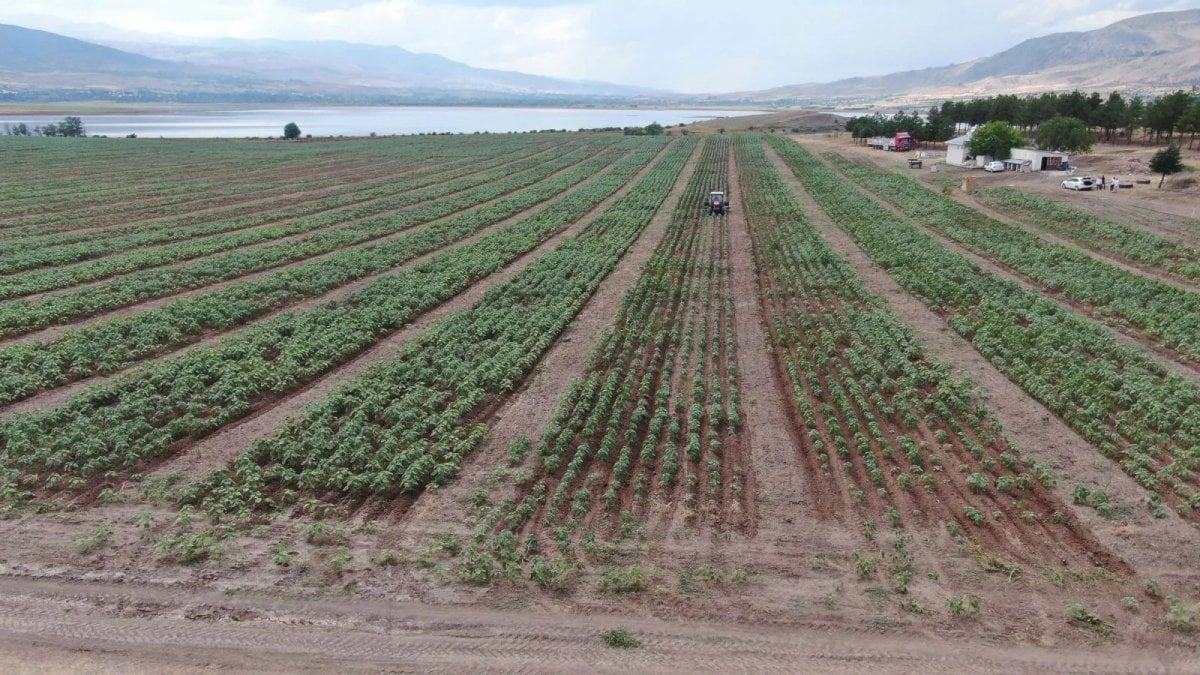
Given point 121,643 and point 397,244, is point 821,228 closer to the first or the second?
point 397,244

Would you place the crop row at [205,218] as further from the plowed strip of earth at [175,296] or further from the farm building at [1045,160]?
the farm building at [1045,160]

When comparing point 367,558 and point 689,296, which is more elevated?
point 689,296

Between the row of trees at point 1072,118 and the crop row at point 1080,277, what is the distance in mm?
29797

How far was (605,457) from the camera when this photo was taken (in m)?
13.5

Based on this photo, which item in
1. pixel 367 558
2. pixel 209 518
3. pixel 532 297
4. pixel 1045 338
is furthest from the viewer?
pixel 532 297

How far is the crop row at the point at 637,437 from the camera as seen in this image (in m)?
11.7

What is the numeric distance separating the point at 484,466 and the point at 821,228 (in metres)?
28.2

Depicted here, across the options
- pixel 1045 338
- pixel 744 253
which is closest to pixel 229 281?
pixel 744 253

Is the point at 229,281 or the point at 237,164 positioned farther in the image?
the point at 237,164

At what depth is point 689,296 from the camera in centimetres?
2448

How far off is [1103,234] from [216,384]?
121 ft

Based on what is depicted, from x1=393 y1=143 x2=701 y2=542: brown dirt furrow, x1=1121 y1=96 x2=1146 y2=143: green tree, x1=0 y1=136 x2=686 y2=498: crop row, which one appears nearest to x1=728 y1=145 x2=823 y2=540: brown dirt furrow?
x1=393 y1=143 x2=701 y2=542: brown dirt furrow

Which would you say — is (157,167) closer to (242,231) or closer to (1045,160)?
(242,231)

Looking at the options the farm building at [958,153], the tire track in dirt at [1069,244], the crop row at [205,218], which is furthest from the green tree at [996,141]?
the crop row at [205,218]
